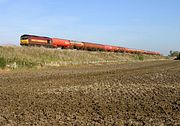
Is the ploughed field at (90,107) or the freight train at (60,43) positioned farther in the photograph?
the freight train at (60,43)

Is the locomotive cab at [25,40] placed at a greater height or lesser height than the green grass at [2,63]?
greater

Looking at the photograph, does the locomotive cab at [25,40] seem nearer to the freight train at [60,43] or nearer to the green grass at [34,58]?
the freight train at [60,43]

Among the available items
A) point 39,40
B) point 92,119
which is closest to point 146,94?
point 92,119

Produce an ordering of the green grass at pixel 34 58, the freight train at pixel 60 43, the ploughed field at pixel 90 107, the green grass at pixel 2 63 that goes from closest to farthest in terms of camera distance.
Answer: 1. the ploughed field at pixel 90 107
2. the green grass at pixel 2 63
3. the green grass at pixel 34 58
4. the freight train at pixel 60 43

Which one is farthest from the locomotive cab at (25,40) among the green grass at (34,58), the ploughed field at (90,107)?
the ploughed field at (90,107)

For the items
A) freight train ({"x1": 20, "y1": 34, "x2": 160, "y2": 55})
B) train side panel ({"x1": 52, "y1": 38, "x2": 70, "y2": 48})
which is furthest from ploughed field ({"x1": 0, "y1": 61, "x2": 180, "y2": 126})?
train side panel ({"x1": 52, "y1": 38, "x2": 70, "y2": 48})

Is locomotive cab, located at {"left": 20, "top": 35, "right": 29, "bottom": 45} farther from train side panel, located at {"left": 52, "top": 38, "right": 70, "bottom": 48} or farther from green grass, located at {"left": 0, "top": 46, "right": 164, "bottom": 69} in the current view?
train side panel, located at {"left": 52, "top": 38, "right": 70, "bottom": 48}

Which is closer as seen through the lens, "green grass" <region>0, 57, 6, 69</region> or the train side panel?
"green grass" <region>0, 57, 6, 69</region>

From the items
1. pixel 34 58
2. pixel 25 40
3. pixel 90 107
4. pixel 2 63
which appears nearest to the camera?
pixel 90 107

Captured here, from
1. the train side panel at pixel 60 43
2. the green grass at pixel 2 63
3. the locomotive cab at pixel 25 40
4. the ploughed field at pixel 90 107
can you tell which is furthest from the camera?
the train side panel at pixel 60 43

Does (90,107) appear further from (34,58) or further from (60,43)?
(60,43)

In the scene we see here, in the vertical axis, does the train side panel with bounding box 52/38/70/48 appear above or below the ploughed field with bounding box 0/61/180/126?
above

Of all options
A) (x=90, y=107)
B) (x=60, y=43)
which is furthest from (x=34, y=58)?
(x=90, y=107)

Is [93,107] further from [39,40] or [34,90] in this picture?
[39,40]
